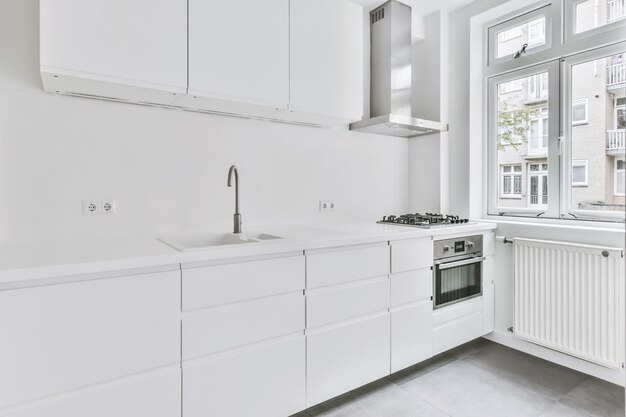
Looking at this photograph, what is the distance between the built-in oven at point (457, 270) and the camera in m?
2.38

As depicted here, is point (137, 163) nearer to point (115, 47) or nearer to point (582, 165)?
point (115, 47)

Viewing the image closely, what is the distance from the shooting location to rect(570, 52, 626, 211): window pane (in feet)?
7.64

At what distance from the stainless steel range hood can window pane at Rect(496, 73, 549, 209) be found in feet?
Result: 1.75

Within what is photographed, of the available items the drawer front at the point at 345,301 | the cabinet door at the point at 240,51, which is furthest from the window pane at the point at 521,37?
the drawer front at the point at 345,301

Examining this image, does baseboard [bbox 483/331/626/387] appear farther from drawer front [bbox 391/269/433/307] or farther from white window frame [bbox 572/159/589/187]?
white window frame [bbox 572/159/589/187]

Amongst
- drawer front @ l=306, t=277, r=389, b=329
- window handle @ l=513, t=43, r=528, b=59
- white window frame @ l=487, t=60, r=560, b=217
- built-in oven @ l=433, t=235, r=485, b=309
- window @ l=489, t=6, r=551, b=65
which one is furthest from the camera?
window handle @ l=513, t=43, r=528, b=59

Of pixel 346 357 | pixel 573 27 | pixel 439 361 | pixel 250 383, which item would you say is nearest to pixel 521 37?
pixel 573 27

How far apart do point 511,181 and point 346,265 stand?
5.87 ft

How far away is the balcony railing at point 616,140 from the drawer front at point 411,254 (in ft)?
4.31

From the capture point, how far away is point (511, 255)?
2.67 metres

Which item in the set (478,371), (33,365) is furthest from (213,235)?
(478,371)

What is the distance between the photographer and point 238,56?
6.21 feet

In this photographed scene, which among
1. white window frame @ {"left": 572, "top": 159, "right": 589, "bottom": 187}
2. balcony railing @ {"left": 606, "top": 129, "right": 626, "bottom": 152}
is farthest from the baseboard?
balcony railing @ {"left": 606, "top": 129, "right": 626, "bottom": 152}

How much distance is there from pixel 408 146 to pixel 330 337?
199 centimetres
